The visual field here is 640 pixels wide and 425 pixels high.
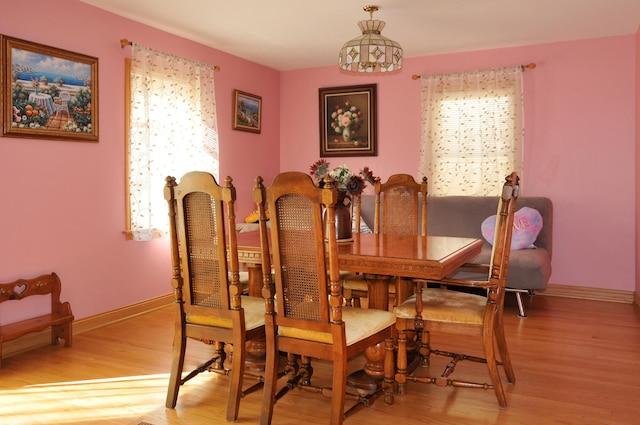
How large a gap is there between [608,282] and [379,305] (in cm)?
316

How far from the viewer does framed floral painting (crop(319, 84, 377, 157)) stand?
5.87m

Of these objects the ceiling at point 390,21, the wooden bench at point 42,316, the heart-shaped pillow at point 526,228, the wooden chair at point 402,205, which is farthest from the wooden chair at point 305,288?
Answer: the heart-shaped pillow at point 526,228

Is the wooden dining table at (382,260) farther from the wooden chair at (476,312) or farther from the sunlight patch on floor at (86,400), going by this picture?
the sunlight patch on floor at (86,400)

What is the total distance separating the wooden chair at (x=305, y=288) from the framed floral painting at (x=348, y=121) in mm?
3752

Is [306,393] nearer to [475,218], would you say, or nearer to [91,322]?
[91,322]

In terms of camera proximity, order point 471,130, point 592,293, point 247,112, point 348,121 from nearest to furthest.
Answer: point 592,293 → point 471,130 → point 247,112 → point 348,121

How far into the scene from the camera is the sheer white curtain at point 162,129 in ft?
13.8

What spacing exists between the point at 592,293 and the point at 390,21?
3.00 meters

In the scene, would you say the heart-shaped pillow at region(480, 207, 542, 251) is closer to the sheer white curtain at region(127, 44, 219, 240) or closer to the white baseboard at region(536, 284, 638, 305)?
the white baseboard at region(536, 284, 638, 305)

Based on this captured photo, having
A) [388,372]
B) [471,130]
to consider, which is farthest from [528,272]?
[388,372]

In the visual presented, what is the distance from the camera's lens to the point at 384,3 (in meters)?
3.88

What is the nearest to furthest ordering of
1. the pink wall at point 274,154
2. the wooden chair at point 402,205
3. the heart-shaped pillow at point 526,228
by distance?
the pink wall at point 274,154 < the wooden chair at point 402,205 < the heart-shaped pillow at point 526,228

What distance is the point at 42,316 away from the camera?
11.6 feet

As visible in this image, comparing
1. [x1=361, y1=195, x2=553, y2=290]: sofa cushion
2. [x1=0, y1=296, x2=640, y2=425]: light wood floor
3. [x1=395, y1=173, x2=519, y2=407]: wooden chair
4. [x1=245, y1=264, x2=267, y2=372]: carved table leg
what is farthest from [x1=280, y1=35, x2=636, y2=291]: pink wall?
[x1=245, y1=264, x2=267, y2=372]: carved table leg
